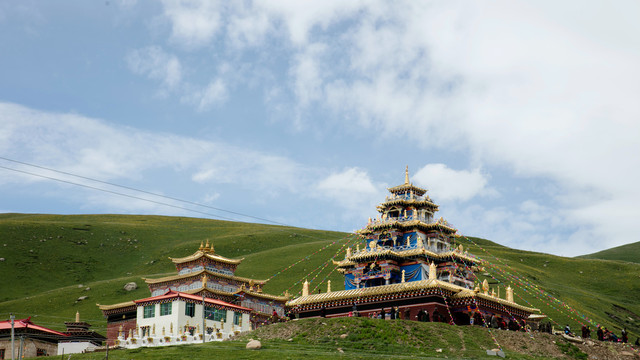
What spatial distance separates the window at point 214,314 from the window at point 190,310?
66.9 inches

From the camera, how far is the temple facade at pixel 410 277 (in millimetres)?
68500

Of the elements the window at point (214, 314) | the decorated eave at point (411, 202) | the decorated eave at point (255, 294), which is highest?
the decorated eave at point (411, 202)

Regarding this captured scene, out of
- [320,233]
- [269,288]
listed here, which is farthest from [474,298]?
[320,233]

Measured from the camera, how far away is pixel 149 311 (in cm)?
7919

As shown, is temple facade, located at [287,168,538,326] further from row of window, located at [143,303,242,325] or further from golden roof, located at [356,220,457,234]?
row of window, located at [143,303,242,325]

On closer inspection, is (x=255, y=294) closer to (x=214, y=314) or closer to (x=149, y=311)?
(x=214, y=314)

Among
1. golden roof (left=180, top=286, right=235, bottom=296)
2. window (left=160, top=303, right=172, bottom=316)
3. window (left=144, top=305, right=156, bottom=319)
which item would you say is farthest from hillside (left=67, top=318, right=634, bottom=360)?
golden roof (left=180, top=286, right=235, bottom=296)

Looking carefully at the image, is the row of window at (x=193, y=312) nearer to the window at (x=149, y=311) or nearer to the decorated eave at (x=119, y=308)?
the window at (x=149, y=311)

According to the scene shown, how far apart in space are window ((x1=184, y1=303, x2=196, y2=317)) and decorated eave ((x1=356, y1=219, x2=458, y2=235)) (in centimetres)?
1994

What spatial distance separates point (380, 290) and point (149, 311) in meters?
26.3

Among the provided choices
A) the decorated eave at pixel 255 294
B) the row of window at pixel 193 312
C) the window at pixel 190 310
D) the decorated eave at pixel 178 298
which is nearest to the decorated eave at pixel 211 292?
the decorated eave at pixel 255 294

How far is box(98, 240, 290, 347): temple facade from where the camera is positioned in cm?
7481

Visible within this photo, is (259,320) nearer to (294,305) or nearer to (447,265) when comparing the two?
(294,305)

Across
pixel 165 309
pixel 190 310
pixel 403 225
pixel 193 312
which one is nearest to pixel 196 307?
pixel 193 312
